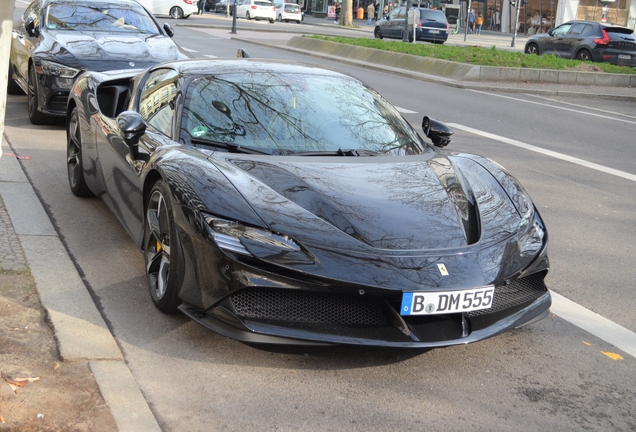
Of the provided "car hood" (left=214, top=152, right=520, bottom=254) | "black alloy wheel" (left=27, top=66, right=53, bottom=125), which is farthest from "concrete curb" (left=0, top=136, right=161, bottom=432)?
"black alloy wheel" (left=27, top=66, right=53, bottom=125)

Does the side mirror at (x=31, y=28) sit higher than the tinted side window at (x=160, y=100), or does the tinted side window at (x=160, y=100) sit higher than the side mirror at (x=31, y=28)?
the side mirror at (x=31, y=28)

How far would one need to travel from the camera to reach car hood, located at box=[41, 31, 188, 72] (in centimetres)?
1017

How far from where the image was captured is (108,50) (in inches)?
414

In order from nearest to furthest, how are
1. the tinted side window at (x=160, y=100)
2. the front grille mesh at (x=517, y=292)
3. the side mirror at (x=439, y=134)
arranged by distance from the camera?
the front grille mesh at (x=517, y=292) → the tinted side window at (x=160, y=100) → the side mirror at (x=439, y=134)

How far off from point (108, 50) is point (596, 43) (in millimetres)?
20373

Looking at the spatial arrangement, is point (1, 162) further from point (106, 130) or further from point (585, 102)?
point (585, 102)

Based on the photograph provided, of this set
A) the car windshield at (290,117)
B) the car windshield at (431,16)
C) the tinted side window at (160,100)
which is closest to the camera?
the car windshield at (290,117)

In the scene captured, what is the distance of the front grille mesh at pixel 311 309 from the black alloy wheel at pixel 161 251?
1.98 ft

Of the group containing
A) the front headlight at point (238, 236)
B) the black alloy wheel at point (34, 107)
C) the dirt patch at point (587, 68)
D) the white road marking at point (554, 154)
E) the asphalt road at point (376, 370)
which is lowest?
the white road marking at point (554, 154)

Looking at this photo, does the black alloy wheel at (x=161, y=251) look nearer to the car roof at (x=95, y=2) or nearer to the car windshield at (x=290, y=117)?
the car windshield at (x=290, y=117)

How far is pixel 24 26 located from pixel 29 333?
828cm

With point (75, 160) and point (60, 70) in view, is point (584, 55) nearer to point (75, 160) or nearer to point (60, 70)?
point (60, 70)

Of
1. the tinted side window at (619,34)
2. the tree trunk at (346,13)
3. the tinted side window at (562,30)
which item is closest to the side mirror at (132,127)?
the tinted side window at (619,34)

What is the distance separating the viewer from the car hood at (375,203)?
13.4 feet
